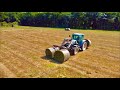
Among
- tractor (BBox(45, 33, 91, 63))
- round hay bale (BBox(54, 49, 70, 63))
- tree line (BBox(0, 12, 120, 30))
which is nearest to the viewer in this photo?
round hay bale (BBox(54, 49, 70, 63))

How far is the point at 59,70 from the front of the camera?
10.7 meters

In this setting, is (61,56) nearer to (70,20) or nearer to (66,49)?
(66,49)

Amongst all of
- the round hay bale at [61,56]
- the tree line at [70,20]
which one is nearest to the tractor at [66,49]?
the round hay bale at [61,56]

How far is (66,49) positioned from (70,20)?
44.5m

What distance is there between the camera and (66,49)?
1341 centimetres

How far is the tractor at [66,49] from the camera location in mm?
12316

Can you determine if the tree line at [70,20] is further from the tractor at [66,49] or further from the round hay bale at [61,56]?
the round hay bale at [61,56]

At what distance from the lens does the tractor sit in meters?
12.3

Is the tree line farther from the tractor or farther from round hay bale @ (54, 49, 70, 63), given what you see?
round hay bale @ (54, 49, 70, 63)

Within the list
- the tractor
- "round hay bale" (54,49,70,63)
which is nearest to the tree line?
the tractor

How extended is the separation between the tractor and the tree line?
34772mm

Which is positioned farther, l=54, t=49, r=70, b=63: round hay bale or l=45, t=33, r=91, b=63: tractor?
l=45, t=33, r=91, b=63: tractor
